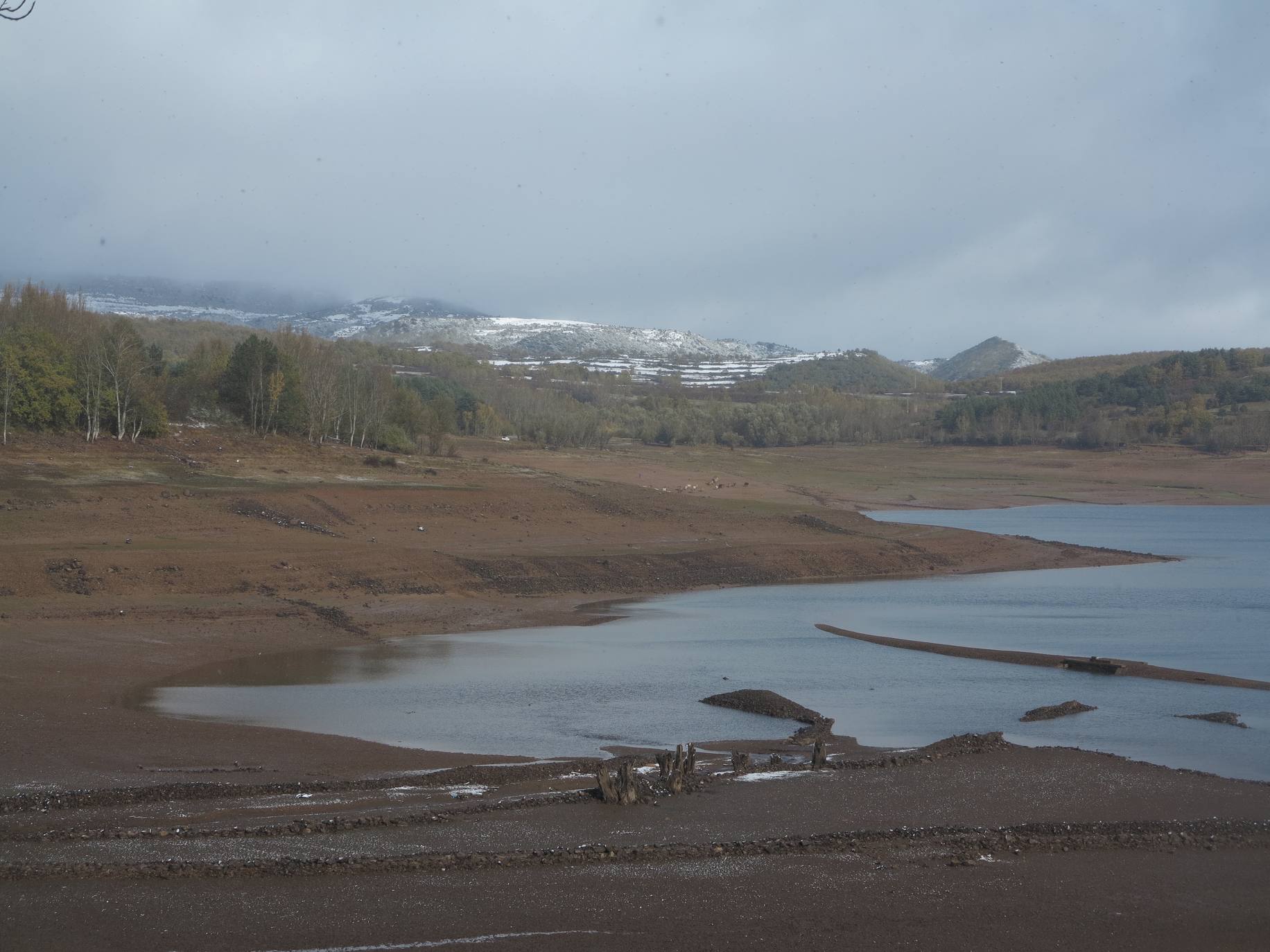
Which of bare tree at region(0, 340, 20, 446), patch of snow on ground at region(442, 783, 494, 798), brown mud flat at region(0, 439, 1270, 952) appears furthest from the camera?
bare tree at region(0, 340, 20, 446)

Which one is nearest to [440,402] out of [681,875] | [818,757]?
[818,757]

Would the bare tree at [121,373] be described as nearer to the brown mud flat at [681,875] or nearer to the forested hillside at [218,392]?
the forested hillside at [218,392]

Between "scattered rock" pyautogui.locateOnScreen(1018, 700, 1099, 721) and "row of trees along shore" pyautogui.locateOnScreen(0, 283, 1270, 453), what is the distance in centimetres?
4532

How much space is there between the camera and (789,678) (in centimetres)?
2362

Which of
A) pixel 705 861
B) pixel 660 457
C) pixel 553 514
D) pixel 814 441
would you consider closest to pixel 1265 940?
pixel 705 861

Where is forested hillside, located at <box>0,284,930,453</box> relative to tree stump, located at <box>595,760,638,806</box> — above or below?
above

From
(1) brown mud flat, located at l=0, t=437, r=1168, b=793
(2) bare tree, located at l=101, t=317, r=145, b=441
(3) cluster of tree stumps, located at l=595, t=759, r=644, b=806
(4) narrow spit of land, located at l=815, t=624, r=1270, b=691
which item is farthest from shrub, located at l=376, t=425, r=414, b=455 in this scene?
(3) cluster of tree stumps, located at l=595, t=759, r=644, b=806

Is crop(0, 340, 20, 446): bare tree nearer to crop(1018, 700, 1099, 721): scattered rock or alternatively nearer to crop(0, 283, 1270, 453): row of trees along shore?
crop(0, 283, 1270, 453): row of trees along shore

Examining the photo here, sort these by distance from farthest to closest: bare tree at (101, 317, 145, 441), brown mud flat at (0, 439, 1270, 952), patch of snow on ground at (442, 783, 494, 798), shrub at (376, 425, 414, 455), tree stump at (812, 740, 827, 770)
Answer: shrub at (376, 425, 414, 455) < bare tree at (101, 317, 145, 441) < tree stump at (812, 740, 827, 770) < patch of snow on ground at (442, 783, 494, 798) < brown mud flat at (0, 439, 1270, 952)

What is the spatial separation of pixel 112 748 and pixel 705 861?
8.55m

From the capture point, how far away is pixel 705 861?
454 inches

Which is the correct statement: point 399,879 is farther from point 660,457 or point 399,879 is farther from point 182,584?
point 660,457

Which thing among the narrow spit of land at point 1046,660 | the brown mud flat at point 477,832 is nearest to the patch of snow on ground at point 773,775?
the brown mud flat at point 477,832

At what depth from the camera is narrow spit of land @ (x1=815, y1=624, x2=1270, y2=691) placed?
76.5 feet
